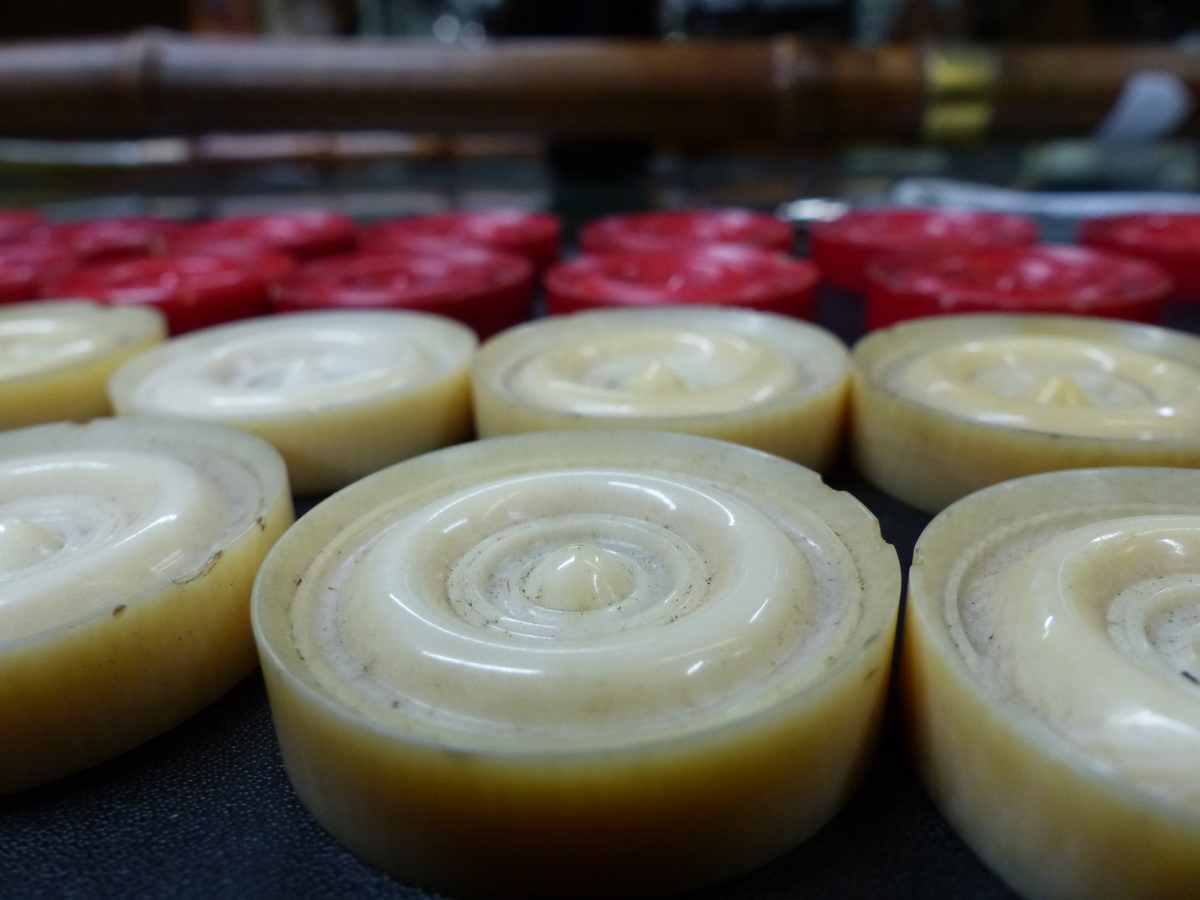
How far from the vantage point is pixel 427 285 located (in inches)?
80.8

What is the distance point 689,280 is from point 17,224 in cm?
223

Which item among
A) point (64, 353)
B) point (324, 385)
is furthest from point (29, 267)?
point (324, 385)

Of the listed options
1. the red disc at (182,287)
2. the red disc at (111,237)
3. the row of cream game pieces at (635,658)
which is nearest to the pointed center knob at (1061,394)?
the row of cream game pieces at (635,658)

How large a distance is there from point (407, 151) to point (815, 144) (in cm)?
189

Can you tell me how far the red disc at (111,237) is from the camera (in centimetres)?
253

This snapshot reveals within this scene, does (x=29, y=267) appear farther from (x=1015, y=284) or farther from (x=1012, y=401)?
(x=1015, y=284)

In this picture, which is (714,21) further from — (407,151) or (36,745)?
(36,745)

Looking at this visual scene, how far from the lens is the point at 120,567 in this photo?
0.96 metres

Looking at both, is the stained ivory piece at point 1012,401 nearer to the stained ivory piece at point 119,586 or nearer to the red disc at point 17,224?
the stained ivory piece at point 119,586

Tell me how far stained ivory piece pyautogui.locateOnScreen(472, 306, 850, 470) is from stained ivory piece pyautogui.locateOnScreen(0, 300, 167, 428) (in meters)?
0.70

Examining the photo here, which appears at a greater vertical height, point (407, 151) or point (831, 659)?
point (407, 151)

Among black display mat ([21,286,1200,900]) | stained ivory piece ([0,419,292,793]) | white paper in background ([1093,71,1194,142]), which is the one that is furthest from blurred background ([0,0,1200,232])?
black display mat ([21,286,1200,900])

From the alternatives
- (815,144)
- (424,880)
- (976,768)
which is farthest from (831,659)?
(815,144)

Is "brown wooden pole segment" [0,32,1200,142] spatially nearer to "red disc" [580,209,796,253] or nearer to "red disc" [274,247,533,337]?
"red disc" [580,209,796,253]
